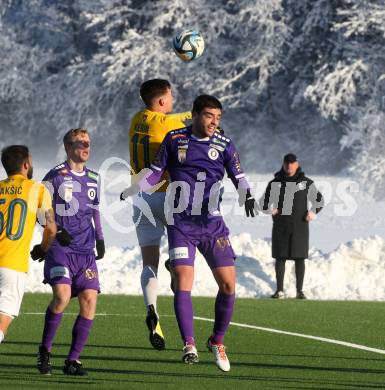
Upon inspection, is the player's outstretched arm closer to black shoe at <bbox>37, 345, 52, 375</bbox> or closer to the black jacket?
black shoe at <bbox>37, 345, 52, 375</bbox>

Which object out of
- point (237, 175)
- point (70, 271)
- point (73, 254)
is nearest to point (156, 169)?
point (237, 175)

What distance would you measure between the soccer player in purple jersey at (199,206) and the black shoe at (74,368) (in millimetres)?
878

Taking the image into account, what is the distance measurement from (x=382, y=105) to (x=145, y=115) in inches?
1343

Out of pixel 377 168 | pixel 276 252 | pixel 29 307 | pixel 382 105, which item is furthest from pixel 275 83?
pixel 29 307

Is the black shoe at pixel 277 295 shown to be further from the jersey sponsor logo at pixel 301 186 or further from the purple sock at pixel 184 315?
the purple sock at pixel 184 315

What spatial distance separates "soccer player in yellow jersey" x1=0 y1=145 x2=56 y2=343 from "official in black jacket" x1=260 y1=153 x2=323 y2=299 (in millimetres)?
9821

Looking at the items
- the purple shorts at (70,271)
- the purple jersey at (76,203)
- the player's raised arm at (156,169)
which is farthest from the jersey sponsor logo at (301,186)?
the purple shorts at (70,271)

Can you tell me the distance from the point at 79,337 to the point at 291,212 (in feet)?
32.7

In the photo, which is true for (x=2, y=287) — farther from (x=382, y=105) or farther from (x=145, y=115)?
(x=382, y=105)

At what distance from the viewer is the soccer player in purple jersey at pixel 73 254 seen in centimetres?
994

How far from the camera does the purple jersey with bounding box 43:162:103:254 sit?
10133mm

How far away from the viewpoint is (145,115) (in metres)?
11.8

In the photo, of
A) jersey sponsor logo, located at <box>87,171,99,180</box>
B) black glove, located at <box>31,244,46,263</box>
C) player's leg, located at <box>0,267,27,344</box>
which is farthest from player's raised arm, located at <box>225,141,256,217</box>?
player's leg, located at <box>0,267,27,344</box>

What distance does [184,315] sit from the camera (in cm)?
1023
